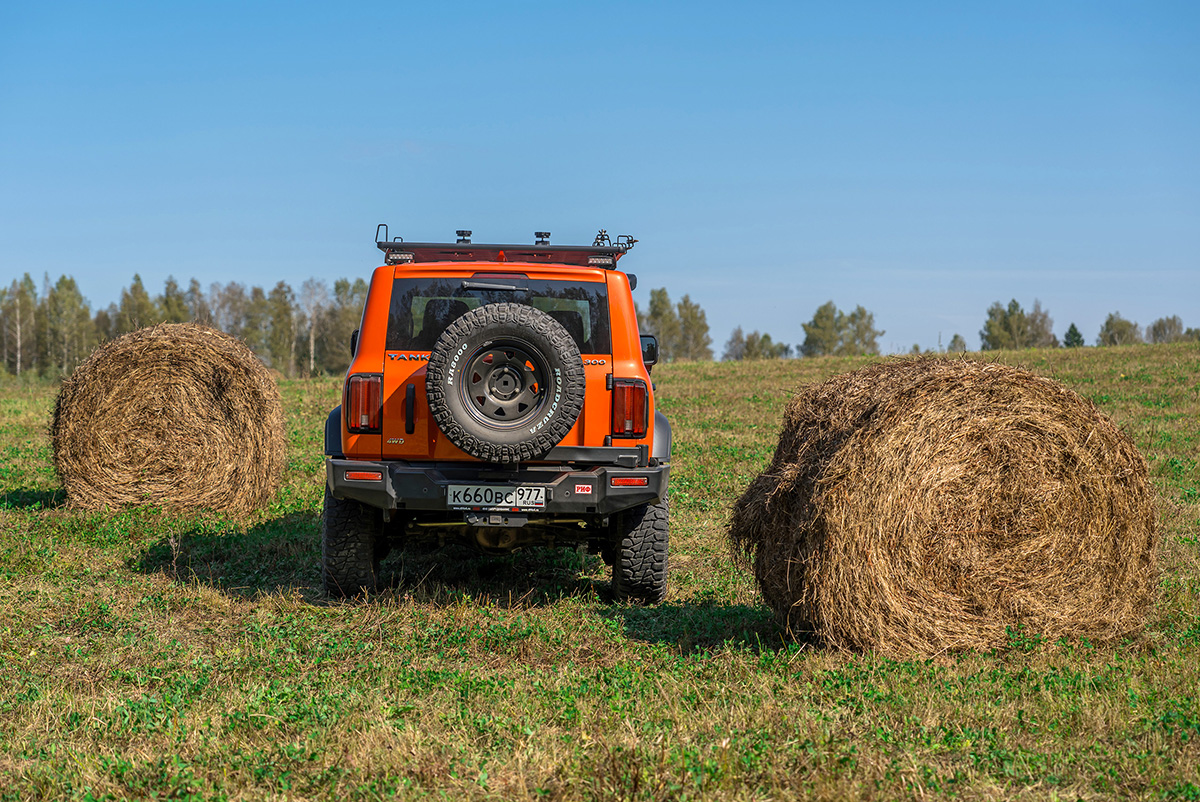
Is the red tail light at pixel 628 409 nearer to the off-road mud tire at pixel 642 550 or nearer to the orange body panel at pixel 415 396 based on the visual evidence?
the orange body panel at pixel 415 396

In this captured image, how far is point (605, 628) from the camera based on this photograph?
19.7 ft

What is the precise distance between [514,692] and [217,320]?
79.5 m

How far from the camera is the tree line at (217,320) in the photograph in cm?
7600

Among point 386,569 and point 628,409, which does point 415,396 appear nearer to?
point 628,409

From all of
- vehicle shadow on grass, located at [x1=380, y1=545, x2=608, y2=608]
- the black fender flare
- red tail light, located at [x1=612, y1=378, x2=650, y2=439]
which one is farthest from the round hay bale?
red tail light, located at [x1=612, y1=378, x2=650, y2=439]

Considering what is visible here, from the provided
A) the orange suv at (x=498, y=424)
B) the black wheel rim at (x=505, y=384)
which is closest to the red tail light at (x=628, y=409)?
the orange suv at (x=498, y=424)

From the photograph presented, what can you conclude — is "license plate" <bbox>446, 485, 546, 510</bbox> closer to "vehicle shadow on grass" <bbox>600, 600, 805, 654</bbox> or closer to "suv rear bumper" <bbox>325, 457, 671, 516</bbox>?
"suv rear bumper" <bbox>325, 457, 671, 516</bbox>

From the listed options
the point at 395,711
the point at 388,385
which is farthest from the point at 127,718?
the point at 388,385

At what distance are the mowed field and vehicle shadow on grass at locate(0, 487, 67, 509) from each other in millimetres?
1795

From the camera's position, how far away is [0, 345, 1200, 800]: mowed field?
3627mm

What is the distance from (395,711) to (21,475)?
9.96m

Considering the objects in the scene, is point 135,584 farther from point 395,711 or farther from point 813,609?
point 813,609

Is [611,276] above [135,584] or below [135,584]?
above

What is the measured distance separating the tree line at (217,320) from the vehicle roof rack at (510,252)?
213 feet
